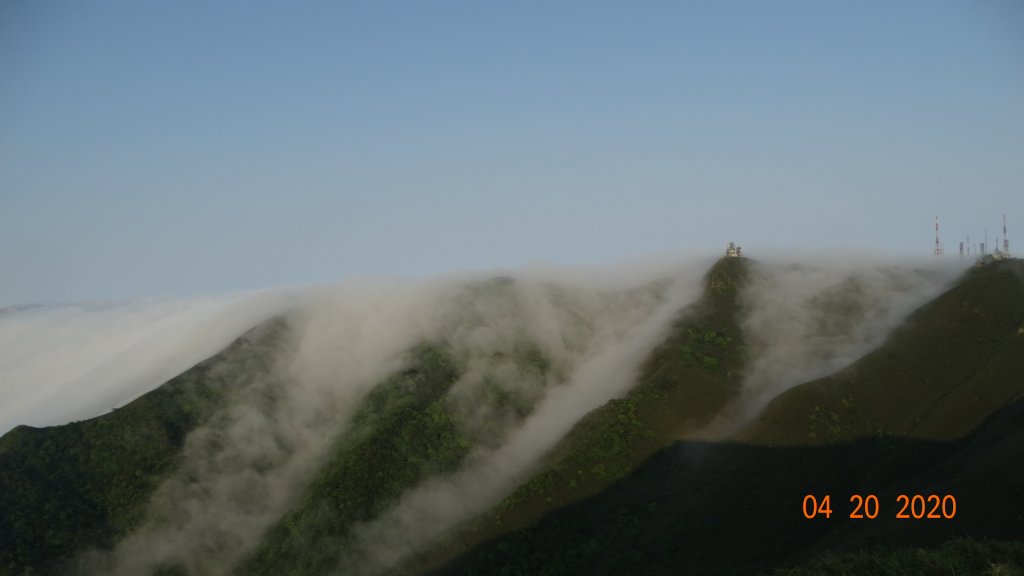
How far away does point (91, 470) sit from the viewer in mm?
105000

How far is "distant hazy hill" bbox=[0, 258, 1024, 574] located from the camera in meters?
66.8

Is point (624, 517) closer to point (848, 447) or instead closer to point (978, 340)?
point (848, 447)

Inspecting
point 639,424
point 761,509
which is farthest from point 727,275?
point 761,509

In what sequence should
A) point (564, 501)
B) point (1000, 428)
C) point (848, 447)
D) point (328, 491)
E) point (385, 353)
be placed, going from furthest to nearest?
point (385, 353) → point (328, 491) → point (564, 501) → point (848, 447) → point (1000, 428)

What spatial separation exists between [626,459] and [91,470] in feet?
219

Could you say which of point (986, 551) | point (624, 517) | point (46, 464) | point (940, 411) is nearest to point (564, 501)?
point (624, 517)

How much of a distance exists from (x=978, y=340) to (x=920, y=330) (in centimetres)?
631

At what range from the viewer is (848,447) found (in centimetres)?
7762

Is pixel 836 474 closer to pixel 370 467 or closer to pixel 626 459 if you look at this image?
pixel 626 459

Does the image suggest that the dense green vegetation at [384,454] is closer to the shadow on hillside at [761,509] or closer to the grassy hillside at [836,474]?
the shadow on hillside at [761,509]

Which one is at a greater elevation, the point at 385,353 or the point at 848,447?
the point at 385,353

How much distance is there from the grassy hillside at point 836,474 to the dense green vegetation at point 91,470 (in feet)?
155
